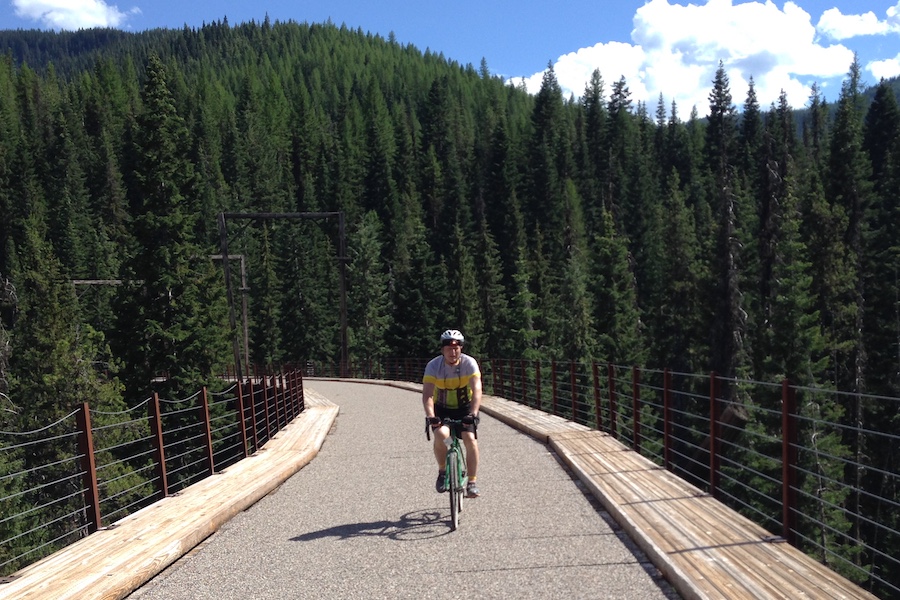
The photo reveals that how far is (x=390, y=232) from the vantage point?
4274 inches

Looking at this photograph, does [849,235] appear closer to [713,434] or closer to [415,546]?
[713,434]

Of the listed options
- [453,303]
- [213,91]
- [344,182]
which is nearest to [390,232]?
[344,182]

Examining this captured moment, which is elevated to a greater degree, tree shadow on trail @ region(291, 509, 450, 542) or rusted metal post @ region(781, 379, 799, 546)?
rusted metal post @ region(781, 379, 799, 546)

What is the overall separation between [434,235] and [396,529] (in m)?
104

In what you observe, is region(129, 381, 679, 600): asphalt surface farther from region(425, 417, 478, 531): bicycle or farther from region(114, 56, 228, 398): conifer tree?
region(114, 56, 228, 398): conifer tree

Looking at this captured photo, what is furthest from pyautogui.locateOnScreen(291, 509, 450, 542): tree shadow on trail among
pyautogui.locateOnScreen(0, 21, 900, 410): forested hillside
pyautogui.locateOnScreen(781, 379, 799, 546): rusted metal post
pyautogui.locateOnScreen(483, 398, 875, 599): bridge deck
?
pyautogui.locateOnScreen(0, 21, 900, 410): forested hillside

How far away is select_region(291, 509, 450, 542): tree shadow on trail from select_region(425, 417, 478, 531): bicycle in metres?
0.22

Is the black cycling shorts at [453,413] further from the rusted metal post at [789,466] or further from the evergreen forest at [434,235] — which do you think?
the evergreen forest at [434,235]

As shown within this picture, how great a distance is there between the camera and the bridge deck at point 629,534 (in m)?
5.16

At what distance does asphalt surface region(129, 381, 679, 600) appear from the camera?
19.0 feet

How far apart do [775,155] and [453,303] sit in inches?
1442

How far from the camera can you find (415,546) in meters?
7.09

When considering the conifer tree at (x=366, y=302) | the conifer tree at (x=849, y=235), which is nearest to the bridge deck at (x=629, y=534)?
the conifer tree at (x=849, y=235)

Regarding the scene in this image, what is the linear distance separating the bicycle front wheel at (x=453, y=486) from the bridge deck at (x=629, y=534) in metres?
1.57
